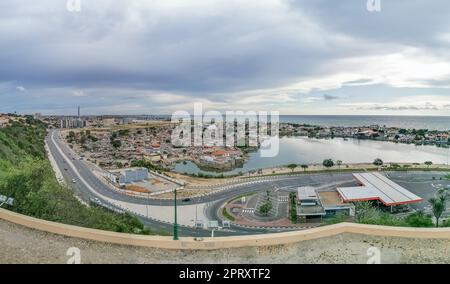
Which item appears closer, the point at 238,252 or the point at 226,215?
the point at 238,252

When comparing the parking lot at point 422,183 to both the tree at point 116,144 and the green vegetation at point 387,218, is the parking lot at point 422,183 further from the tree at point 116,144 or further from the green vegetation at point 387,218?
the tree at point 116,144

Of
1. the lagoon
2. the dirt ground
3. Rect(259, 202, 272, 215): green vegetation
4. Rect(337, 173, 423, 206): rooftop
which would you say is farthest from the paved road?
the dirt ground

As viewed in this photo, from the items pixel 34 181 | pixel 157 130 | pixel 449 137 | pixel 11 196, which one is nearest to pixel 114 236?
pixel 11 196

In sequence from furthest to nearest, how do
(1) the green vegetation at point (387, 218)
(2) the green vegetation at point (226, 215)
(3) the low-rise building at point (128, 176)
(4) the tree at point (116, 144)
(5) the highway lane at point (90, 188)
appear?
1. (4) the tree at point (116, 144)
2. (3) the low-rise building at point (128, 176)
3. (2) the green vegetation at point (226, 215)
4. (5) the highway lane at point (90, 188)
5. (1) the green vegetation at point (387, 218)

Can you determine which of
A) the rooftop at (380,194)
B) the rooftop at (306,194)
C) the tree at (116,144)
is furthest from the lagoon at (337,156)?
the rooftop at (380,194)

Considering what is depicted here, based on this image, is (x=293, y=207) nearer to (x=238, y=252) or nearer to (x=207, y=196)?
(x=207, y=196)

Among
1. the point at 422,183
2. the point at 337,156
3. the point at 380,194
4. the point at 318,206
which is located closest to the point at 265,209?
the point at 318,206

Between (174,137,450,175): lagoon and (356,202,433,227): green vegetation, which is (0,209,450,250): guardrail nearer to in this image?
(356,202,433,227): green vegetation
